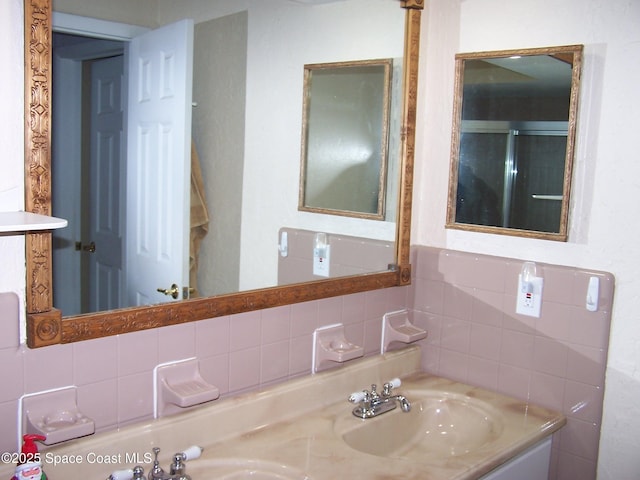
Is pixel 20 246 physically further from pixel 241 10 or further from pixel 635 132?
pixel 635 132

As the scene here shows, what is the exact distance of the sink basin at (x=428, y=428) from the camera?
5.82 ft

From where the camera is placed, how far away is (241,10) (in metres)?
1.63

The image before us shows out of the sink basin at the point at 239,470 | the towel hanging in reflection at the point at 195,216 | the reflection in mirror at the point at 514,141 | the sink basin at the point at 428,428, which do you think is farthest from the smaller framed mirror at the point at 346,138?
the sink basin at the point at 239,470

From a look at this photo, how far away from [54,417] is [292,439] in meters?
0.58

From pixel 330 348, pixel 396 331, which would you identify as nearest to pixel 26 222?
pixel 330 348

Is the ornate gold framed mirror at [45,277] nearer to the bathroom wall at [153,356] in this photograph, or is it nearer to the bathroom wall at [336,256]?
the bathroom wall at [153,356]

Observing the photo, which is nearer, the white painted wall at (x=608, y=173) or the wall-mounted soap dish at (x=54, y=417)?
the wall-mounted soap dish at (x=54, y=417)

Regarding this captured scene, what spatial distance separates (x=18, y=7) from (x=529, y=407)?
5.44 ft

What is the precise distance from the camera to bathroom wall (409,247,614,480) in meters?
1.84

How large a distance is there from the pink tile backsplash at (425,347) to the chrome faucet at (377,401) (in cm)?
16

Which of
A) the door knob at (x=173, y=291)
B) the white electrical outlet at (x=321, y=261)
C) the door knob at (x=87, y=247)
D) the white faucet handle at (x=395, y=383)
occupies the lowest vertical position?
the white faucet handle at (x=395, y=383)

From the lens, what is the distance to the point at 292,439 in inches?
63.8

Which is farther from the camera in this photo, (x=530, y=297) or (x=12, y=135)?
(x=530, y=297)

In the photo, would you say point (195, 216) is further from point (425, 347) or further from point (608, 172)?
point (608, 172)
